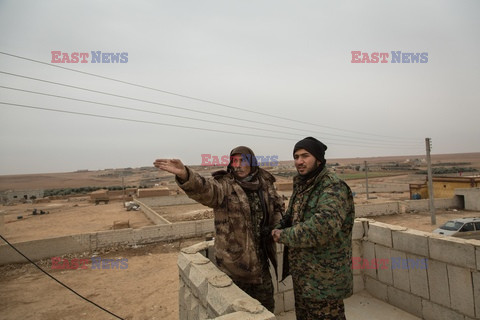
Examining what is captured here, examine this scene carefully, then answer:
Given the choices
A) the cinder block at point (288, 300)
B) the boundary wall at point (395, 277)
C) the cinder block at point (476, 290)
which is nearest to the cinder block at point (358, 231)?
the boundary wall at point (395, 277)

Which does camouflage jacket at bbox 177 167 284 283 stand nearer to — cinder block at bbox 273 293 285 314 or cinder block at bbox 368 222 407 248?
cinder block at bbox 273 293 285 314

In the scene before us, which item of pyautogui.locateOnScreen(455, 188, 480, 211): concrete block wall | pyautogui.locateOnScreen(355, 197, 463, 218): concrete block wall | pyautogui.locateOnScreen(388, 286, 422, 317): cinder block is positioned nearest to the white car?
pyautogui.locateOnScreen(355, 197, 463, 218): concrete block wall

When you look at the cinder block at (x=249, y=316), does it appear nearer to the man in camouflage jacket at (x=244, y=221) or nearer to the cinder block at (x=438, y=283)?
the man in camouflage jacket at (x=244, y=221)

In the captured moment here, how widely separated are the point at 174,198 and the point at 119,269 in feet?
64.1

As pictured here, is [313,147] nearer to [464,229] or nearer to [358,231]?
[358,231]

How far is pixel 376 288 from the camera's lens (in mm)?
4102

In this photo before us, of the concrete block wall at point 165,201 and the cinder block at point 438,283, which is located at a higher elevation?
the cinder block at point 438,283

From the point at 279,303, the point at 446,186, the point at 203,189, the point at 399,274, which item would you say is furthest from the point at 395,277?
the point at 446,186

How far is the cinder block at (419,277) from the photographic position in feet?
11.2

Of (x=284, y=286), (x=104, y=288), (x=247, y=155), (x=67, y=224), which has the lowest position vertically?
(x=104, y=288)

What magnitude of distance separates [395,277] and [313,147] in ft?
9.44

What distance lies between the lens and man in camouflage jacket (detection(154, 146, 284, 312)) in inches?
98.0

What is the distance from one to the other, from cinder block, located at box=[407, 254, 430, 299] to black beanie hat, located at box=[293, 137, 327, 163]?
8.11 ft

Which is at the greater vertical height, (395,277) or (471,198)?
(395,277)
